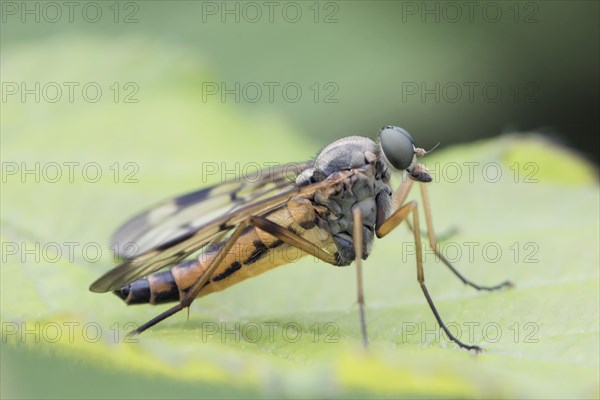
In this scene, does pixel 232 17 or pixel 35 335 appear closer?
pixel 35 335

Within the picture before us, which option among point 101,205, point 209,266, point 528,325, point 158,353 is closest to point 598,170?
point 528,325

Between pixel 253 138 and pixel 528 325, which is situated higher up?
pixel 253 138

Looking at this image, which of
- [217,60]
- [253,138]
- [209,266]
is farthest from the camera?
[217,60]

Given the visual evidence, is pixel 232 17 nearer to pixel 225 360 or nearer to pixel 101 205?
pixel 101 205
